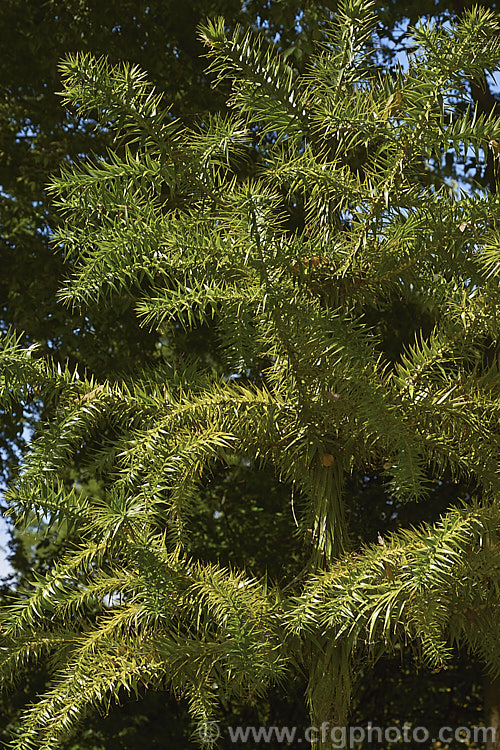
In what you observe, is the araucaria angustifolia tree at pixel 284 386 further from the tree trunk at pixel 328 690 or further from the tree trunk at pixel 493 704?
the tree trunk at pixel 493 704

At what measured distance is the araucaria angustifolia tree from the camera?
2.55 feet

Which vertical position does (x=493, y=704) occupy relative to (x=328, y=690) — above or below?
above

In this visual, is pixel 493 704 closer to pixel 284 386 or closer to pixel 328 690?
pixel 328 690

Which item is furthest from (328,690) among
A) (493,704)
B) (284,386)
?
(493,704)

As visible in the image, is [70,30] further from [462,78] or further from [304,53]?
[462,78]

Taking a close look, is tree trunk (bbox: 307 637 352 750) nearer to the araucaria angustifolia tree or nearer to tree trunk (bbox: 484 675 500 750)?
the araucaria angustifolia tree

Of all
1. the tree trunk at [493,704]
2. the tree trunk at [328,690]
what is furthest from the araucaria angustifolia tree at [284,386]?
the tree trunk at [493,704]

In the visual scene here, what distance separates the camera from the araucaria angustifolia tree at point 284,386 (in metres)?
0.78

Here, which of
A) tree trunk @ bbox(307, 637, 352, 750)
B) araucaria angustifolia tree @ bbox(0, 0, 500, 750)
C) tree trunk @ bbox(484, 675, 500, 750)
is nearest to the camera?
araucaria angustifolia tree @ bbox(0, 0, 500, 750)

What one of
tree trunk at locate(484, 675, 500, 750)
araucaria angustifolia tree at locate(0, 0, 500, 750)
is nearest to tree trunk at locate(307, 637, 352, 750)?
araucaria angustifolia tree at locate(0, 0, 500, 750)

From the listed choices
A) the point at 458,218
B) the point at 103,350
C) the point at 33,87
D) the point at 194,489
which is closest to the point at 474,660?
the point at 103,350

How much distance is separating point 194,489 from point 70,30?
2007mm

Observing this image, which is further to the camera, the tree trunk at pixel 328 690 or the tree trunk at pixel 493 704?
the tree trunk at pixel 493 704

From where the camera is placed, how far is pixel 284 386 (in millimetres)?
897
